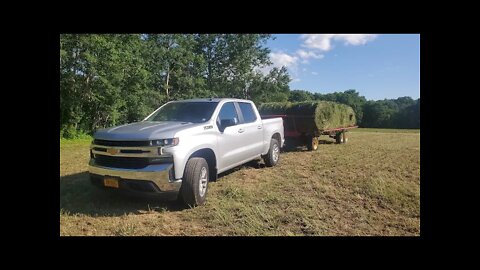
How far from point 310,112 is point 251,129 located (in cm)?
532

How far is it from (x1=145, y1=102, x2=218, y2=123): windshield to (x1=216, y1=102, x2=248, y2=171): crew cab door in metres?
0.23

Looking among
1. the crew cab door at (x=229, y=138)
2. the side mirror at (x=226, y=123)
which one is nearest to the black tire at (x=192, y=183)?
the crew cab door at (x=229, y=138)

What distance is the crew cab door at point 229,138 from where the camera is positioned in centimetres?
498

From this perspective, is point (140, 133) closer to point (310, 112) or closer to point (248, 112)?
point (248, 112)

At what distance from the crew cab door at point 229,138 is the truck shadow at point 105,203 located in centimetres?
113

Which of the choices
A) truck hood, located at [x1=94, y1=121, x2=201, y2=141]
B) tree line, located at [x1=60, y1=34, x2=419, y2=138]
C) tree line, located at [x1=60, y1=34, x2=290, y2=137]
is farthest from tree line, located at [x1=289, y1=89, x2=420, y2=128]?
truck hood, located at [x1=94, y1=121, x2=201, y2=141]

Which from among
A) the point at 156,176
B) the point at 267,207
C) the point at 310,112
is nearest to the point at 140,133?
the point at 156,176

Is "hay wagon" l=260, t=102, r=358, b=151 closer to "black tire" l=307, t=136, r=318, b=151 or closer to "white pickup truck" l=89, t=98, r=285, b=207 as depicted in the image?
"black tire" l=307, t=136, r=318, b=151

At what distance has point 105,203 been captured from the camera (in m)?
4.56

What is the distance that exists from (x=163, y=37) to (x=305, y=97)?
449 inches

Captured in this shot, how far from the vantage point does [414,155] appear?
29.6 feet

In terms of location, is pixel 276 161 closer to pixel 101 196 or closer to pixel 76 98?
pixel 101 196

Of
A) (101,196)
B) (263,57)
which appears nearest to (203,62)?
(263,57)
